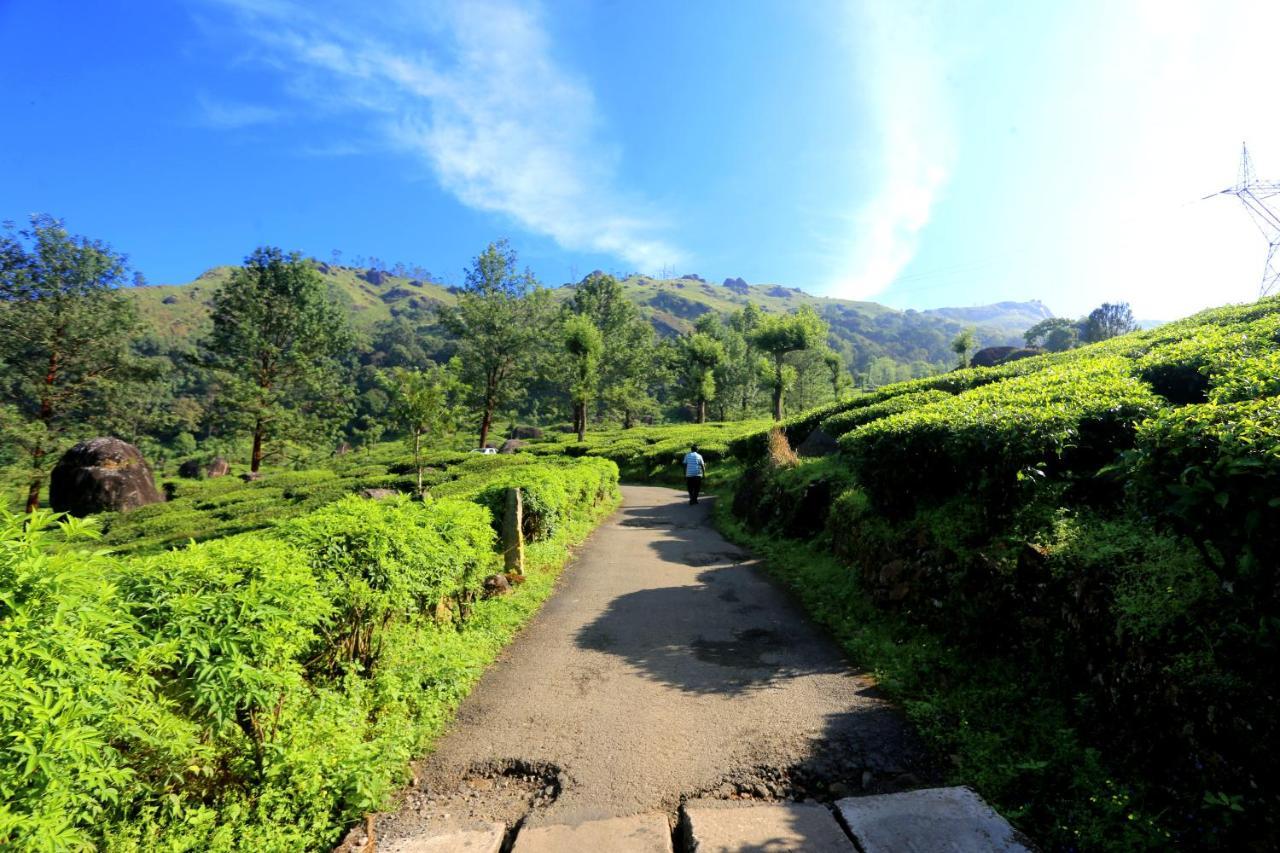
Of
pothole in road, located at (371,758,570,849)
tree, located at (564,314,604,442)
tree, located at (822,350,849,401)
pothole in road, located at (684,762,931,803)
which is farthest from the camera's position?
tree, located at (822,350,849,401)

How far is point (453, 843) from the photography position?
3.41 meters

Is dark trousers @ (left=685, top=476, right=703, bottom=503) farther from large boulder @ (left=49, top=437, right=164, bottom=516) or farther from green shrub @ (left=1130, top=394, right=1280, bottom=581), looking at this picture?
large boulder @ (left=49, top=437, right=164, bottom=516)

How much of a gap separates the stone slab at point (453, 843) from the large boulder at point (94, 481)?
107 ft

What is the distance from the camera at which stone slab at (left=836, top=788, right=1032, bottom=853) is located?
125 inches

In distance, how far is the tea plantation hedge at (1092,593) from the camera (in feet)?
9.91

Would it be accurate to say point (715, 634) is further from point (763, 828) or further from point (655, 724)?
point (763, 828)

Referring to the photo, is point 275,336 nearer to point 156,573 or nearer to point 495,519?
point 495,519

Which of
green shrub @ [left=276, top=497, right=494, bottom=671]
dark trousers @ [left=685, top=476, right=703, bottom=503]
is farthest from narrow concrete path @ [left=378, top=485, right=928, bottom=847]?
dark trousers @ [left=685, top=476, right=703, bottom=503]

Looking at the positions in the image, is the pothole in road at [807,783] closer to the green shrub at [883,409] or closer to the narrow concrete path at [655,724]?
the narrow concrete path at [655,724]

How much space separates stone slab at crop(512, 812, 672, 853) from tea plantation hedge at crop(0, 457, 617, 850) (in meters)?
1.19

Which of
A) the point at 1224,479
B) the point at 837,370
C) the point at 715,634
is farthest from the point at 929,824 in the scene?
the point at 837,370

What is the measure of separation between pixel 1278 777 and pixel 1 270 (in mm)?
43020

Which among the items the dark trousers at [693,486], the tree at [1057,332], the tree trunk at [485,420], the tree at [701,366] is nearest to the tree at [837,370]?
the tree at [701,366]

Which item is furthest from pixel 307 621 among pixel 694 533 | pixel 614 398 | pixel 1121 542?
pixel 614 398
